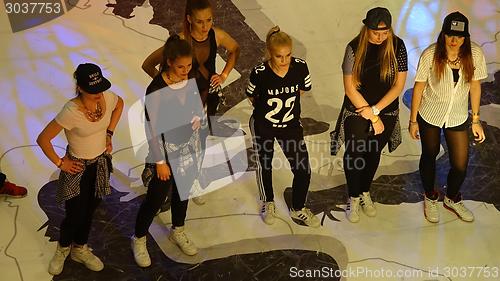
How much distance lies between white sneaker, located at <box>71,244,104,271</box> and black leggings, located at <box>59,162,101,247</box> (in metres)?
0.03

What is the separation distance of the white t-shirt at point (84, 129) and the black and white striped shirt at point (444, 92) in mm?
1354

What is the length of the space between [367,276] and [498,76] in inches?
74.9

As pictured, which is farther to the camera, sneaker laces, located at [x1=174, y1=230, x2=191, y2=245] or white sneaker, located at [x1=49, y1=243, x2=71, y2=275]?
sneaker laces, located at [x1=174, y1=230, x2=191, y2=245]

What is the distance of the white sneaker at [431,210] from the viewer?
10.6 feet

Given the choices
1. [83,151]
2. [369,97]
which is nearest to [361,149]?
[369,97]

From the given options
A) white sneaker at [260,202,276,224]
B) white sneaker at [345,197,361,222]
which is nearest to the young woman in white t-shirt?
white sneaker at [260,202,276,224]

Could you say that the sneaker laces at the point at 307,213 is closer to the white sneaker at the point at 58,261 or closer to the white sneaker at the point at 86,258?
the white sneaker at the point at 86,258

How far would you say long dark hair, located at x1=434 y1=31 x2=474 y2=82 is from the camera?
282 centimetres

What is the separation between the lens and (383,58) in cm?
279

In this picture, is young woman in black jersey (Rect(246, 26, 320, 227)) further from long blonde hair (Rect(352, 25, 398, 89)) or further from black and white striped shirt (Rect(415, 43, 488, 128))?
black and white striped shirt (Rect(415, 43, 488, 128))

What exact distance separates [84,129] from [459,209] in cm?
184

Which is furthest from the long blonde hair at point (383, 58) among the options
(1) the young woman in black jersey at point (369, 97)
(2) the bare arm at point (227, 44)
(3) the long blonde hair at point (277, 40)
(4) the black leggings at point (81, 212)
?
(4) the black leggings at point (81, 212)

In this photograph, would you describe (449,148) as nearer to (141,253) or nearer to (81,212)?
(141,253)

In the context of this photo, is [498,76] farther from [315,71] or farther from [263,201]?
[263,201]
